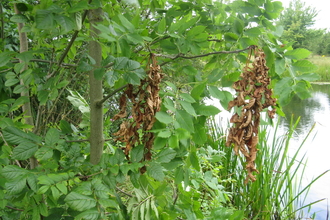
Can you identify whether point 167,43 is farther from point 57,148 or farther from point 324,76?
point 324,76

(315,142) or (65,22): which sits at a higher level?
(65,22)

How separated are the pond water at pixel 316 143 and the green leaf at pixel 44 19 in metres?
1.63

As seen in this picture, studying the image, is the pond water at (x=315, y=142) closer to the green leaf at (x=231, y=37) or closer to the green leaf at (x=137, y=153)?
the green leaf at (x=231, y=37)

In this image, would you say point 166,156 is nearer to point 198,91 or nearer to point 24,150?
point 198,91

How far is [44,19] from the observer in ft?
1.98

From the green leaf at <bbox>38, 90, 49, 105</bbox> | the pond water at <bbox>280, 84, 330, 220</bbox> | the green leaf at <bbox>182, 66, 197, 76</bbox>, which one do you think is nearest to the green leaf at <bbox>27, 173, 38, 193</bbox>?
the green leaf at <bbox>38, 90, 49, 105</bbox>

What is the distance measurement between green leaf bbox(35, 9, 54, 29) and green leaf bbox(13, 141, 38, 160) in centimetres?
28

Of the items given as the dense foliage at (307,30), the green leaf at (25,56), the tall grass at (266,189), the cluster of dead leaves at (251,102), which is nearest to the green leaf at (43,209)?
the green leaf at (25,56)

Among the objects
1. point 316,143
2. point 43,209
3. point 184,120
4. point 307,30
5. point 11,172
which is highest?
point 307,30

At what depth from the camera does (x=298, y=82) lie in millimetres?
685

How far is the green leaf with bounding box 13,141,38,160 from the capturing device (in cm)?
68

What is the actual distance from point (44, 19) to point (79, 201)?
383 millimetres

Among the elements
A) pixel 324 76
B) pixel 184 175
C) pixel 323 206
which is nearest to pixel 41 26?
pixel 184 175

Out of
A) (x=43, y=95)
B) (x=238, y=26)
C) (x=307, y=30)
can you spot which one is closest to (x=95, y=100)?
(x=43, y=95)
